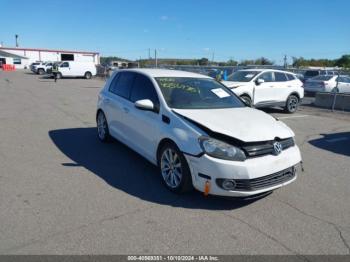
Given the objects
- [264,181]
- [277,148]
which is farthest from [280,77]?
[264,181]

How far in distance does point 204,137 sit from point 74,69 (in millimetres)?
31850

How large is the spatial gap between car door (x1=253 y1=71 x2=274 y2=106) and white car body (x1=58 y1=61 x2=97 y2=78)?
2573 centimetres

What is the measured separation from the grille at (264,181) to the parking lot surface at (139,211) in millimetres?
324

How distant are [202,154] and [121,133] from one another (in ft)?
7.85

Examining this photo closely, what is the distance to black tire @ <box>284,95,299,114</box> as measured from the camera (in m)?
11.8

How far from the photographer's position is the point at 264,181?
369 cm

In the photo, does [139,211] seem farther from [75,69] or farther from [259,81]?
[75,69]

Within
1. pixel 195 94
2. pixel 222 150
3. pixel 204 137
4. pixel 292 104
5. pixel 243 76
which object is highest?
pixel 243 76

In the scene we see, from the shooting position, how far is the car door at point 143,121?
14.7ft

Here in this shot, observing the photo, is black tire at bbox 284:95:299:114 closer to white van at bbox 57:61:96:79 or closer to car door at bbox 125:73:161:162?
car door at bbox 125:73:161:162

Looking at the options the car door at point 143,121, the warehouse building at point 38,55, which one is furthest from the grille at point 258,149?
the warehouse building at point 38,55

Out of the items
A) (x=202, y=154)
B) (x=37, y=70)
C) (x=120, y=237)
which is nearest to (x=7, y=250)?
(x=120, y=237)

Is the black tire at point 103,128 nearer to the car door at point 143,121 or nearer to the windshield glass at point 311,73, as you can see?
the car door at point 143,121

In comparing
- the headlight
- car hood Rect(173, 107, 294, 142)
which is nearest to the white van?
car hood Rect(173, 107, 294, 142)
